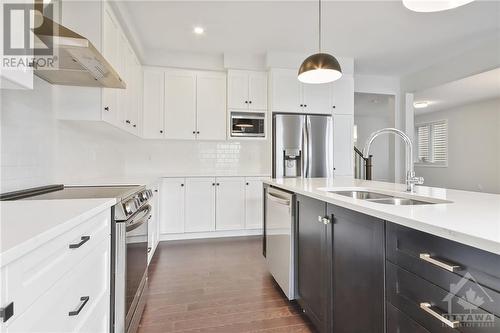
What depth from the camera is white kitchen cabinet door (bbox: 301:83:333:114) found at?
12.8 ft

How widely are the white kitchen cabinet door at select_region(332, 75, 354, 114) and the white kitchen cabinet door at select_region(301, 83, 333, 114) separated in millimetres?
93

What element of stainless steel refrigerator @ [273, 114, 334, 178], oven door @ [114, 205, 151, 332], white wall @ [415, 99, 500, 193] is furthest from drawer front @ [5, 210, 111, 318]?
white wall @ [415, 99, 500, 193]

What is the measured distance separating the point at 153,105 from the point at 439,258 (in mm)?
3756

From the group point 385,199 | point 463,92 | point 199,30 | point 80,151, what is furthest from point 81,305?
point 463,92

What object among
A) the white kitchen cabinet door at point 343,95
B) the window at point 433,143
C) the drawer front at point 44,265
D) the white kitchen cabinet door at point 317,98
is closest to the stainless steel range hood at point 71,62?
the drawer front at point 44,265

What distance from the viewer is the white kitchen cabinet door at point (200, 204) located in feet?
11.8

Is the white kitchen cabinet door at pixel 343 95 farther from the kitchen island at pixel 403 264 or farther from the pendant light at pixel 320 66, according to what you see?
the kitchen island at pixel 403 264

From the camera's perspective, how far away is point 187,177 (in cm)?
358

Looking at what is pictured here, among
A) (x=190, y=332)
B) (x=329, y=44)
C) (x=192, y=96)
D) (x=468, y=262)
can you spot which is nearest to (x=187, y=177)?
(x=192, y=96)

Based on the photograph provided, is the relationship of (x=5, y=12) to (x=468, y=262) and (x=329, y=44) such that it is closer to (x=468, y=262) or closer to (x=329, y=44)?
(x=468, y=262)

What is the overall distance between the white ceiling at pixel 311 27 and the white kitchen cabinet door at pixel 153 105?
13.9 inches

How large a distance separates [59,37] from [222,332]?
1.96 m

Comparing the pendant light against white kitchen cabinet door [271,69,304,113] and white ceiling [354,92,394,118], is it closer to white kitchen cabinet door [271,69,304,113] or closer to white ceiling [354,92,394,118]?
white kitchen cabinet door [271,69,304,113]

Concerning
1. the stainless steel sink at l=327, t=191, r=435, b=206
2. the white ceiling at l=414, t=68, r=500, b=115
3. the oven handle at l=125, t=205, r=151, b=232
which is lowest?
the oven handle at l=125, t=205, r=151, b=232
